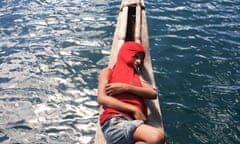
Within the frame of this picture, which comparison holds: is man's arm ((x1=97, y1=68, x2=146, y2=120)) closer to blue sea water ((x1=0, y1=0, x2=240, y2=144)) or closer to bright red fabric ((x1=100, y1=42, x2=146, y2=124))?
bright red fabric ((x1=100, y1=42, x2=146, y2=124))

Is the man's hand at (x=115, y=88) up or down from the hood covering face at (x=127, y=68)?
down

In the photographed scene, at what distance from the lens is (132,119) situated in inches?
173

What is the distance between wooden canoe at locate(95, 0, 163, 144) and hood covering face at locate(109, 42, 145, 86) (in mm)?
605

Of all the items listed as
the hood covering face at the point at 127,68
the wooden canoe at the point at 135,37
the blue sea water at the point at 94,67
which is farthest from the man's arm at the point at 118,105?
the blue sea water at the point at 94,67

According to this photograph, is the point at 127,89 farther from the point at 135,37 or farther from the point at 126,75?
the point at 135,37

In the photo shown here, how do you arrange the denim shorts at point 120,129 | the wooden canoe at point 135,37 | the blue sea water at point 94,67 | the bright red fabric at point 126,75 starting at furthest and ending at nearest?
the blue sea water at point 94,67 < the wooden canoe at point 135,37 < the bright red fabric at point 126,75 < the denim shorts at point 120,129

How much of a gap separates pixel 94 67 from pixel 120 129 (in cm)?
400

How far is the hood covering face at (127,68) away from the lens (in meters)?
4.80

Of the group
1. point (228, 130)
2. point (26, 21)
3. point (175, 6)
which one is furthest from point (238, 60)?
point (26, 21)

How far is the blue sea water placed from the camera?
600 centimetres

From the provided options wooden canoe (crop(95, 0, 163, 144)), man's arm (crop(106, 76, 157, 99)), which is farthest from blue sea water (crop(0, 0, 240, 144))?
man's arm (crop(106, 76, 157, 99))

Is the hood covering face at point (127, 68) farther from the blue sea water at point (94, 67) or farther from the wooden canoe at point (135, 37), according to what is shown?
the blue sea water at point (94, 67)

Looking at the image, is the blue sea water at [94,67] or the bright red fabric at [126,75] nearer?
the bright red fabric at [126,75]

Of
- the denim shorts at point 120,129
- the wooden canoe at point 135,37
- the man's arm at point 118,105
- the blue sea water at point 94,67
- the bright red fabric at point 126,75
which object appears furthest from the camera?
the blue sea water at point 94,67
